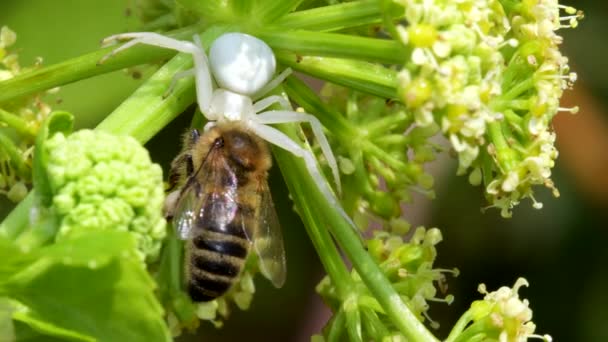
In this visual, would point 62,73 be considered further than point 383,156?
No

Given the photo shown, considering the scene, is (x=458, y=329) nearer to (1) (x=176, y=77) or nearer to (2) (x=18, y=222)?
(1) (x=176, y=77)

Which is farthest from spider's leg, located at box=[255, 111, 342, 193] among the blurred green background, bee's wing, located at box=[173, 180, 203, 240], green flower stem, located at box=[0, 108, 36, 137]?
→ the blurred green background

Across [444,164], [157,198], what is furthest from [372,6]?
[444,164]

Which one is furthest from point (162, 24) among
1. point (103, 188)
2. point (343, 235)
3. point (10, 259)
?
point (10, 259)

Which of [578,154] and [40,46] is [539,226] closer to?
[578,154]

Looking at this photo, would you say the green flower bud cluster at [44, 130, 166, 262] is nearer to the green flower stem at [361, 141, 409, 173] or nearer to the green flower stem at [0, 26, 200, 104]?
the green flower stem at [0, 26, 200, 104]

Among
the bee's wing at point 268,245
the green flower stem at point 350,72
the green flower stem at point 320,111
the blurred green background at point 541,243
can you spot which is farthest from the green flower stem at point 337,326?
the blurred green background at point 541,243
